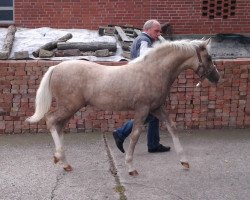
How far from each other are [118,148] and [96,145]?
0.49 metres

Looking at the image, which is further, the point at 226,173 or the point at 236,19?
the point at 236,19

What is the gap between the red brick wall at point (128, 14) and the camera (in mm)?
13289

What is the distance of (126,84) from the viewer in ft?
22.9

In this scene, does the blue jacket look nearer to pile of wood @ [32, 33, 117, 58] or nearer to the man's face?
the man's face

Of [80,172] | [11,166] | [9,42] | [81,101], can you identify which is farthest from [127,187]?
[9,42]

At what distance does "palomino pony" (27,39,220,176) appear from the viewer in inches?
275

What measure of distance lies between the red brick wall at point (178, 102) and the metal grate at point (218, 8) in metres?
4.53

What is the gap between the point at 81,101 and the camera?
7.12 metres

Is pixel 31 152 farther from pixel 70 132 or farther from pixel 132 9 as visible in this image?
pixel 132 9

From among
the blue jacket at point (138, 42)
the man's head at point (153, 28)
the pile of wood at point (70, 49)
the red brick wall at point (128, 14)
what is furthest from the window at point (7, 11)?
the man's head at point (153, 28)

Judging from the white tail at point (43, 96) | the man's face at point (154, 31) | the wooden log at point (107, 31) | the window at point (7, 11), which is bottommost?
the white tail at point (43, 96)

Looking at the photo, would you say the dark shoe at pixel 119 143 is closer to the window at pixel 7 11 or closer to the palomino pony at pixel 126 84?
the palomino pony at pixel 126 84

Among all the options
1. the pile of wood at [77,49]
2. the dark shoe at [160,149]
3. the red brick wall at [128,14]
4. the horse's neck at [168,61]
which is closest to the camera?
the horse's neck at [168,61]

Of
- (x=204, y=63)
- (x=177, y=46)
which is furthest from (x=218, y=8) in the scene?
(x=177, y=46)
